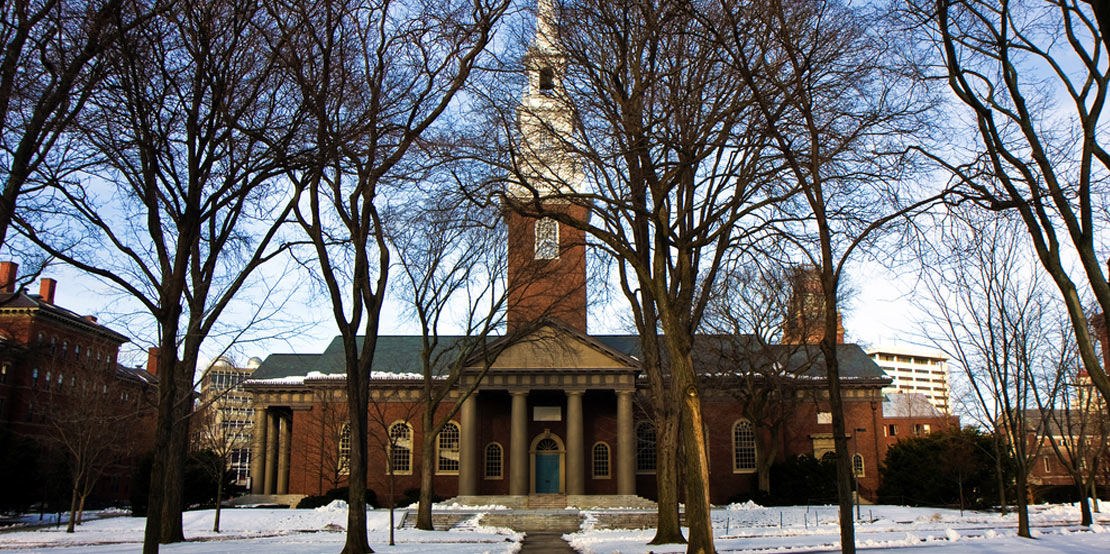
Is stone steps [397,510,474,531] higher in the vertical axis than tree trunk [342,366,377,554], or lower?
lower

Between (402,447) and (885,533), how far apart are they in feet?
86.0

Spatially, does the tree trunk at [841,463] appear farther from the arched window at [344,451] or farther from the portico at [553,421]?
the arched window at [344,451]

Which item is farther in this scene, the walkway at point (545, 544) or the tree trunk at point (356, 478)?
the walkway at point (545, 544)

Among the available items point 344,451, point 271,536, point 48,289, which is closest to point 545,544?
point 271,536

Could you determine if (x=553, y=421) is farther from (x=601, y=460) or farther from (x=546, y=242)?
(x=546, y=242)

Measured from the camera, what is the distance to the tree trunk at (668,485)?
18297 mm

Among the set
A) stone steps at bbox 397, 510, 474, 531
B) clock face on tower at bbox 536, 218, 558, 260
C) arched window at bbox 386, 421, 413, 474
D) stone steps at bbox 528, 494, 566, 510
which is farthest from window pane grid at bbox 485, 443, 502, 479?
clock face on tower at bbox 536, 218, 558, 260

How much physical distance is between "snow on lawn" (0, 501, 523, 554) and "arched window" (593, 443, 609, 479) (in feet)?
40.3

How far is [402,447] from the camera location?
42719mm

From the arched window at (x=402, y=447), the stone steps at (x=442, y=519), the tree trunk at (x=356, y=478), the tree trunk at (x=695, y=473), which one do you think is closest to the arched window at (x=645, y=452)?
the arched window at (x=402, y=447)

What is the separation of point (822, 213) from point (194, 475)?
35.8 metres

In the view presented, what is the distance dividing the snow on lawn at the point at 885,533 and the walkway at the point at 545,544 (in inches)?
18.2

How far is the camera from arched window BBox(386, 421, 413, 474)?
139 ft

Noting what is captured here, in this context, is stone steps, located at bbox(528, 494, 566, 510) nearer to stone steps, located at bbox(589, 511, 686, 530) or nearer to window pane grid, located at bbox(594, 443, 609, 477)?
stone steps, located at bbox(589, 511, 686, 530)
